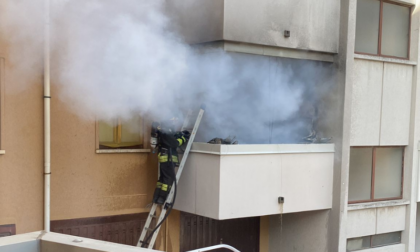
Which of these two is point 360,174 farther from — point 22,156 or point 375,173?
point 22,156

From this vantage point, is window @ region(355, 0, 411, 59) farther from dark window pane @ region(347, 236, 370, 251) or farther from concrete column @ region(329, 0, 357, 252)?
dark window pane @ region(347, 236, 370, 251)

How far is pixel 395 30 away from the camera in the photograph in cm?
834

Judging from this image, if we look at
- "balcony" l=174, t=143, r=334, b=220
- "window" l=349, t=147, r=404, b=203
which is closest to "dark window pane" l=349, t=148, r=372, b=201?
"window" l=349, t=147, r=404, b=203

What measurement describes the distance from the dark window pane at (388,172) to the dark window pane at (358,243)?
75 cm

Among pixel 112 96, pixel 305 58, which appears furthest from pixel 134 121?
pixel 305 58

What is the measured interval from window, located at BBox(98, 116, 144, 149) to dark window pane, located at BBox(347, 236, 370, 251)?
376 cm

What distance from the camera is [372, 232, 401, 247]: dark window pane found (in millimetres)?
8289

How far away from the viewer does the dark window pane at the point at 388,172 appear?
8.34 metres

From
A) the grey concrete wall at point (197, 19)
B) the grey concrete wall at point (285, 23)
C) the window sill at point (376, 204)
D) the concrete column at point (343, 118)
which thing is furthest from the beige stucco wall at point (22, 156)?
the window sill at point (376, 204)

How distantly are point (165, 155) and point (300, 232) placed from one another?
9.39 feet

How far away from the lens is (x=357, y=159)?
8047 millimetres

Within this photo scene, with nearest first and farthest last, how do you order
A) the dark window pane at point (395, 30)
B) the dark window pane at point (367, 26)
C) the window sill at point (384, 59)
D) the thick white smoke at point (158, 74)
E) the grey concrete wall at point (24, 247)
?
the grey concrete wall at point (24, 247)
the thick white smoke at point (158, 74)
the window sill at point (384, 59)
the dark window pane at point (367, 26)
the dark window pane at point (395, 30)

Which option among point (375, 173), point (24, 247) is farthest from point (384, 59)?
point (24, 247)

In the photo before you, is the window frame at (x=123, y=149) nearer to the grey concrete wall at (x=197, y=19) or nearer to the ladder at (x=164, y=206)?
the ladder at (x=164, y=206)
